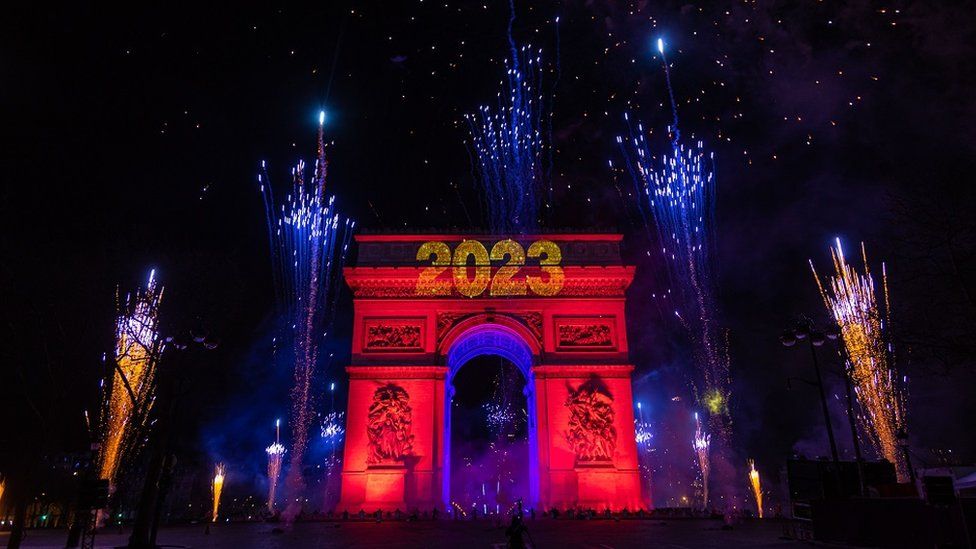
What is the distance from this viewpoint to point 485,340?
33.2m

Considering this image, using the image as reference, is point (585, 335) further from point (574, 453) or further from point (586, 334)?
point (574, 453)

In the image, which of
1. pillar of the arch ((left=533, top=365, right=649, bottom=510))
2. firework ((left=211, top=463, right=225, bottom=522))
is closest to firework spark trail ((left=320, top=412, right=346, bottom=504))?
firework ((left=211, top=463, right=225, bottom=522))

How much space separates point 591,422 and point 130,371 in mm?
19493

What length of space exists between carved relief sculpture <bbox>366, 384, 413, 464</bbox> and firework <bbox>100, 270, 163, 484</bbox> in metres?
9.83

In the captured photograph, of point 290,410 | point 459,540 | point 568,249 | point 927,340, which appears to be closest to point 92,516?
point 459,540

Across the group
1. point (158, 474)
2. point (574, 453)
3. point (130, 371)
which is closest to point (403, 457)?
point (574, 453)

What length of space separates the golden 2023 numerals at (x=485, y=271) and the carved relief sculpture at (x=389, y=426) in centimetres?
555

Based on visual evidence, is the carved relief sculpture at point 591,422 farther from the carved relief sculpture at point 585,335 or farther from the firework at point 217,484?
the firework at point 217,484

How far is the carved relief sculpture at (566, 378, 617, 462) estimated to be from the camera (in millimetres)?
28016

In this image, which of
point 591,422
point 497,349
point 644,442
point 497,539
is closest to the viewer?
point 497,539

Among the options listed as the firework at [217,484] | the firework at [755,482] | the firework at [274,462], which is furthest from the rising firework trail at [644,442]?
the firework at [217,484]

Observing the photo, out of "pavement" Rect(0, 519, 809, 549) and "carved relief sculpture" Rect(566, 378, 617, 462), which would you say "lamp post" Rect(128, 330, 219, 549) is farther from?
"carved relief sculpture" Rect(566, 378, 617, 462)

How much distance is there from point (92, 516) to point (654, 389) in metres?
39.9

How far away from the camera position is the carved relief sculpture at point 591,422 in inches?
1103
